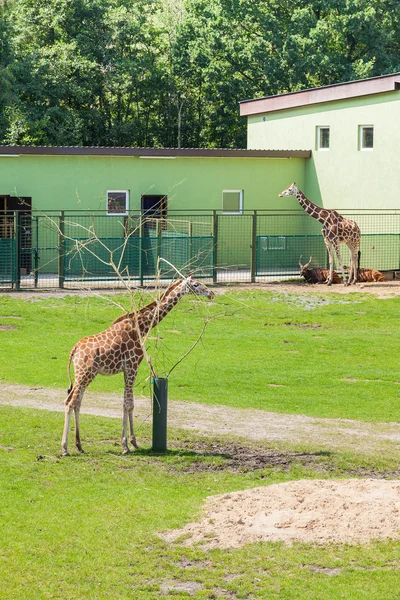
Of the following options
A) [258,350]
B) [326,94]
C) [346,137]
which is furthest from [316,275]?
[258,350]

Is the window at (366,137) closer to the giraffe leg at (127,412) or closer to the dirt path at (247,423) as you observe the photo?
the dirt path at (247,423)

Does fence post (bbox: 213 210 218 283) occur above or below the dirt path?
above

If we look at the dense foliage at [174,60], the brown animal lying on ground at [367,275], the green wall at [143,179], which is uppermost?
the dense foliage at [174,60]

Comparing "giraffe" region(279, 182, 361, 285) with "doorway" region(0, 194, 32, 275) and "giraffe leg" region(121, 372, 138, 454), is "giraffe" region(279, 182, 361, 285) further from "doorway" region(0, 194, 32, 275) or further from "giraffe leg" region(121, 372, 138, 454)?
"giraffe leg" region(121, 372, 138, 454)

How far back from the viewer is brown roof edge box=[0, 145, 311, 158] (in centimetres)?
3253

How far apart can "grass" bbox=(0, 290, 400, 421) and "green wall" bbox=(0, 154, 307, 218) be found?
6537 millimetres

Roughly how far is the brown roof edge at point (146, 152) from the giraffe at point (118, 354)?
63.6 feet

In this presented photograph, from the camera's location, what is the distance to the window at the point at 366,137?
34.7 metres

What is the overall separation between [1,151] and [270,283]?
31.9ft

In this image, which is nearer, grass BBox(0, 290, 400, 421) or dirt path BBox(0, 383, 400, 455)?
dirt path BBox(0, 383, 400, 455)

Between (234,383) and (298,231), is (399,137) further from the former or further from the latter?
(234,383)

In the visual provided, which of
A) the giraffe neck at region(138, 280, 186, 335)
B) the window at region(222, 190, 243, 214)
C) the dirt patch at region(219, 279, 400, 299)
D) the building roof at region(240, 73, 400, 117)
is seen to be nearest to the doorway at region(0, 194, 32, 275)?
the dirt patch at region(219, 279, 400, 299)

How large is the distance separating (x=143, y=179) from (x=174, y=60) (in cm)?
2033

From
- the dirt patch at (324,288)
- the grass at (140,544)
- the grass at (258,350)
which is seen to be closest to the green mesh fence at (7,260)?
the grass at (258,350)
